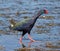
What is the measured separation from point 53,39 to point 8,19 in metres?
4.05

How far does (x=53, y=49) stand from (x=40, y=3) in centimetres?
940

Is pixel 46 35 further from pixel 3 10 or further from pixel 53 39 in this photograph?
pixel 3 10

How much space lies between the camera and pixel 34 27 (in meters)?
15.1

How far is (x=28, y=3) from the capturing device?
2103 centimetres

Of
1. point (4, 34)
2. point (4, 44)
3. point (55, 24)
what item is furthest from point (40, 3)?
point (4, 44)

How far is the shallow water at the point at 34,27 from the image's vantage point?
40.5 feet

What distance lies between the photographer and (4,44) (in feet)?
41.0

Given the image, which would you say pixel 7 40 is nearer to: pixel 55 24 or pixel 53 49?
pixel 53 49

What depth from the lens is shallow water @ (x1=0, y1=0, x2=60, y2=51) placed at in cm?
1234

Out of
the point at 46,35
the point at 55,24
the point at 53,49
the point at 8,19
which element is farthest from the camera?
the point at 8,19

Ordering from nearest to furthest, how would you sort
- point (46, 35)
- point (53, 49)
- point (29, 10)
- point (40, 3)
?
point (53, 49)
point (46, 35)
point (29, 10)
point (40, 3)

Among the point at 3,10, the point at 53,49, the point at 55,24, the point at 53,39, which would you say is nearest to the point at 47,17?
the point at 55,24

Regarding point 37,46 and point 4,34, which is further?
point 4,34

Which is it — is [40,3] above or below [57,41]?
below
